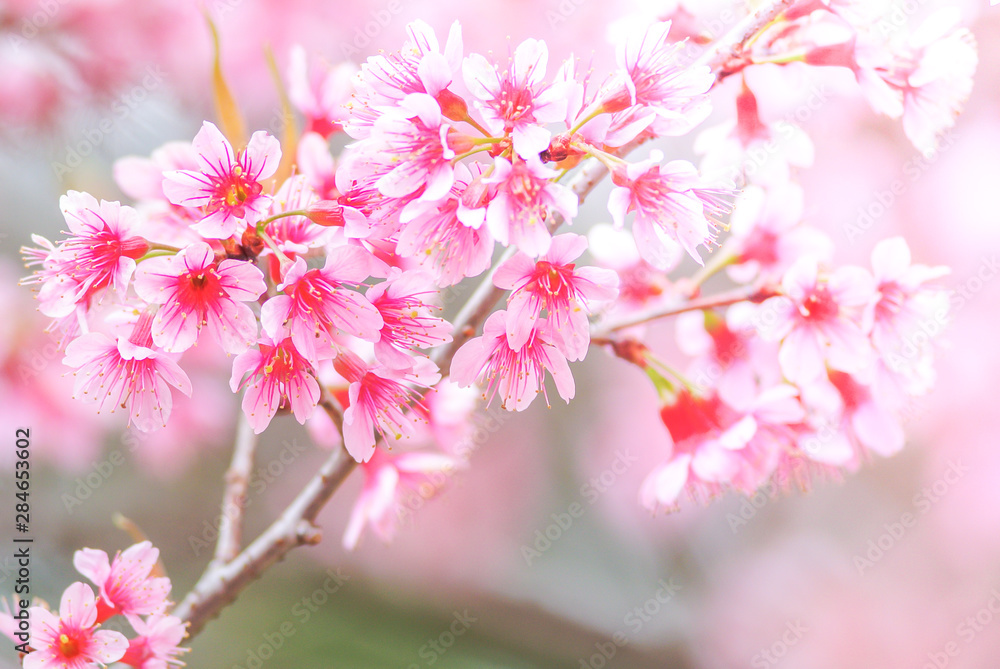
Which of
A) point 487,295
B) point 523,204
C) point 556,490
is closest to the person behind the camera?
point 523,204

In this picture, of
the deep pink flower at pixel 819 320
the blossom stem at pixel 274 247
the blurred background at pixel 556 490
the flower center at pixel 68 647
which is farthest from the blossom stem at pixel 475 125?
the blurred background at pixel 556 490

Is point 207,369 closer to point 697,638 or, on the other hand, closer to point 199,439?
point 199,439

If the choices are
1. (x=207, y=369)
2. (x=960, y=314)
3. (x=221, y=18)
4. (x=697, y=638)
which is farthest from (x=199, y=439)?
Result: (x=960, y=314)

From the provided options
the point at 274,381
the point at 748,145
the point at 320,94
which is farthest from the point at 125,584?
the point at 748,145

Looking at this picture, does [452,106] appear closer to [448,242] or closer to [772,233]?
[448,242]

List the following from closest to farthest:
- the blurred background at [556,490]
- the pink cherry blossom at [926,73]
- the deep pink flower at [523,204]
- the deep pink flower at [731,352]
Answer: the deep pink flower at [523,204] < the pink cherry blossom at [926,73] < the deep pink flower at [731,352] < the blurred background at [556,490]

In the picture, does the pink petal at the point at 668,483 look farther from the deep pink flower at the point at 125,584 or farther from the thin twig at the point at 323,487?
the deep pink flower at the point at 125,584
